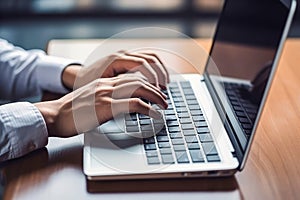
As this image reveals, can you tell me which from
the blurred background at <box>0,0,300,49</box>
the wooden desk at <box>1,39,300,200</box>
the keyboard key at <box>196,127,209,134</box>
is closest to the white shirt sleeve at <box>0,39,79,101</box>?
the wooden desk at <box>1,39,300,200</box>

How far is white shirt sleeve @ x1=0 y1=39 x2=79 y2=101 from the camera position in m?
1.09

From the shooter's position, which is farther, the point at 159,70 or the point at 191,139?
the point at 159,70

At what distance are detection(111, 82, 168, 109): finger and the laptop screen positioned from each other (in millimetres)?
127

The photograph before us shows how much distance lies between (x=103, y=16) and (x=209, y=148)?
191cm

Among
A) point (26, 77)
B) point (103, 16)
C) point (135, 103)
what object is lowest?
point (103, 16)

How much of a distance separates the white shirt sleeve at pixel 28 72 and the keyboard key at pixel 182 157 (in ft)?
1.11

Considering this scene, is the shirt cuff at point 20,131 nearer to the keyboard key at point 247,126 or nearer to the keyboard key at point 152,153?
the keyboard key at point 152,153

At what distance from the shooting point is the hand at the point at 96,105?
892 millimetres

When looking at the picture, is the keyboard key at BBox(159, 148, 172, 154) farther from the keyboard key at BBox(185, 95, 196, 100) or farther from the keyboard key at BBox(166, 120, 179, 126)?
the keyboard key at BBox(185, 95, 196, 100)

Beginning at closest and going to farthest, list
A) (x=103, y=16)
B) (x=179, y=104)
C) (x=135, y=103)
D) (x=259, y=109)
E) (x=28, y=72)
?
(x=259, y=109) → (x=135, y=103) → (x=179, y=104) → (x=28, y=72) → (x=103, y=16)

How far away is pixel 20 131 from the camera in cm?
86

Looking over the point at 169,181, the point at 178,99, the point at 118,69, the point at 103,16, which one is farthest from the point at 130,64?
the point at 103,16

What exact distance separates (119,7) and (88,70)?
1670 millimetres

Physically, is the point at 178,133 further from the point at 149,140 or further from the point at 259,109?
the point at 259,109
